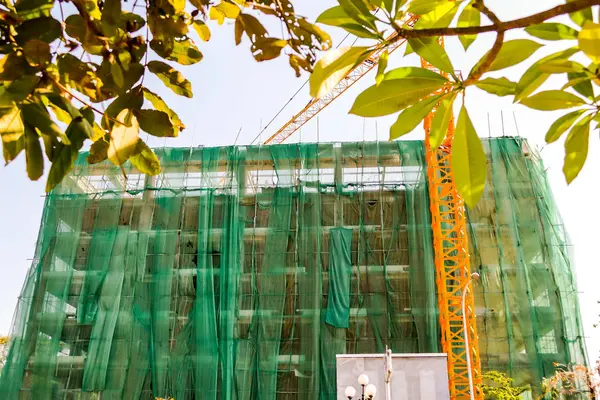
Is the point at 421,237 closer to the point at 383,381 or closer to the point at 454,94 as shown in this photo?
the point at 383,381

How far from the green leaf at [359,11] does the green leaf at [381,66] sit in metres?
0.06

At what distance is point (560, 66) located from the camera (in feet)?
2.12

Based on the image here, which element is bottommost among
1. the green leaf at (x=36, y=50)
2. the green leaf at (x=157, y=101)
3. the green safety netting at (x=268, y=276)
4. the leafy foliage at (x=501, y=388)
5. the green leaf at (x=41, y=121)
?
the green leaf at (x=41, y=121)

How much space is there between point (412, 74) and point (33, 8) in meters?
0.47

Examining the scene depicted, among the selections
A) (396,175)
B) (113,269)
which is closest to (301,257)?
(396,175)

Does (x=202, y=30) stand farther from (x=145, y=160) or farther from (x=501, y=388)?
(x=501, y=388)

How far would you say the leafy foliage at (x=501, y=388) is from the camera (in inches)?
482

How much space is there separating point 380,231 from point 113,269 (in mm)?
5926

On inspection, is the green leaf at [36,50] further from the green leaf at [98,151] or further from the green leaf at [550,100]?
the green leaf at [550,100]

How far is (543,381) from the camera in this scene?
12.4 meters

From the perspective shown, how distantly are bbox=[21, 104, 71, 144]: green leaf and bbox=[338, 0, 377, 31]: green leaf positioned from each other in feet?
1.17

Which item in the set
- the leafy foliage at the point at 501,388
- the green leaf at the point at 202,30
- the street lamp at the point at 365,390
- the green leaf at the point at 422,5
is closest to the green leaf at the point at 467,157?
the green leaf at the point at 422,5

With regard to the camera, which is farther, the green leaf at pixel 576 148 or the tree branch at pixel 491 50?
the green leaf at pixel 576 148

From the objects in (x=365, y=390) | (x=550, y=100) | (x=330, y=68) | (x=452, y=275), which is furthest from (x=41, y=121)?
(x=452, y=275)
